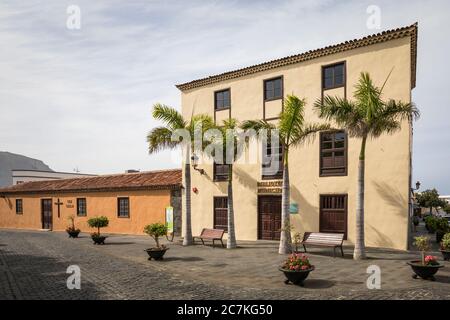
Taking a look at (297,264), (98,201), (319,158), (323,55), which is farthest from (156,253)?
(98,201)

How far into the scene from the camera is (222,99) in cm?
2062

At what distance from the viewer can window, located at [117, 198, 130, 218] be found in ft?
81.1

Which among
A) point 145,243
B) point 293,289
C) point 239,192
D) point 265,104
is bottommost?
point 145,243

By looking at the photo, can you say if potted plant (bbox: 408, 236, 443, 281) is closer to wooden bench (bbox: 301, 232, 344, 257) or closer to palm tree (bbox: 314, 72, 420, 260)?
palm tree (bbox: 314, 72, 420, 260)

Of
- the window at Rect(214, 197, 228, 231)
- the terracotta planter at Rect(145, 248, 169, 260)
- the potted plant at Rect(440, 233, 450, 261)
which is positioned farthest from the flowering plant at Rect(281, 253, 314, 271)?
the window at Rect(214, 197, 228, 231)

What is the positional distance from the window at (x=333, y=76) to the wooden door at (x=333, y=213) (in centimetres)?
541

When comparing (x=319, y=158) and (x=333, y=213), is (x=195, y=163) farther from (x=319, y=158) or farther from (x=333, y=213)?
(x=333, y=213)

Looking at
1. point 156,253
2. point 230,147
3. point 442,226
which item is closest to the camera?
point 156,253

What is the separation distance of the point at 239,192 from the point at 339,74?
27.0ft

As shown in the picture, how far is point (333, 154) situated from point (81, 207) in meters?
20.8

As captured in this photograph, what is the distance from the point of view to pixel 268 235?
18625 mm

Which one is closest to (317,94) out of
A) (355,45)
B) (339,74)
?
(339,74)

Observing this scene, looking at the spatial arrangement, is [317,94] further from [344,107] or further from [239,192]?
[239,192]

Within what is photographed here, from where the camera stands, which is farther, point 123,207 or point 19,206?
point 19,206
